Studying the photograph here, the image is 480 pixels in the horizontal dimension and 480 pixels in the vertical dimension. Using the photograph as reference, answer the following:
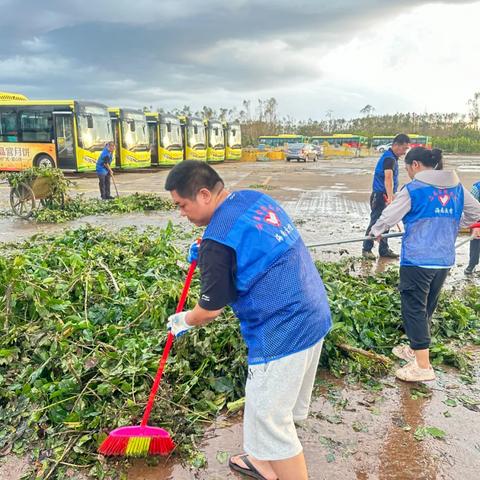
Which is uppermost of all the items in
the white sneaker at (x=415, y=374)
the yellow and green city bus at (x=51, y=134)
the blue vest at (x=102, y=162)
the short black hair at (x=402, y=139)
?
the yellow and green city bus at (x=51, y=134)

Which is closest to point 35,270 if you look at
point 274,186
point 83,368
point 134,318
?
point 134,318

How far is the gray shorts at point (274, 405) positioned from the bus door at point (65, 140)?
18.8m

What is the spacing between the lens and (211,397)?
3.30 metres

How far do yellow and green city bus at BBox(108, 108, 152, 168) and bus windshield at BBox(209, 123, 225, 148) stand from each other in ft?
30.0

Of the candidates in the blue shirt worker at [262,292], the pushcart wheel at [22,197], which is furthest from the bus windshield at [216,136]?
the blue shirt worker at [262,292]

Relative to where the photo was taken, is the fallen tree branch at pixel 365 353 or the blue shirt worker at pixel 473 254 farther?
the blue shirt worker at pixel 473 254

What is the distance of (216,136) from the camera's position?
33.3 meters

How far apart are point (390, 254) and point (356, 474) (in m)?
5.37

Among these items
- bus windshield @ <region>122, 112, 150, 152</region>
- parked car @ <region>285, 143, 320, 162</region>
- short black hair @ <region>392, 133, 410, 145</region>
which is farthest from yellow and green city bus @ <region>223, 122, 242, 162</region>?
short black hair @ <region>392, 133, 410, 145</region>

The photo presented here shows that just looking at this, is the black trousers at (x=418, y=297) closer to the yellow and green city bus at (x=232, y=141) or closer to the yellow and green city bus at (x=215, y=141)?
the yellow and green city bus at (x=215, y=141)

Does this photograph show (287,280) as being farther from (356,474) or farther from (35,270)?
(35,270)

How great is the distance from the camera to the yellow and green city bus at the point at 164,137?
1047 inches

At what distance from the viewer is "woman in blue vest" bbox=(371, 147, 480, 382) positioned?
3598mm

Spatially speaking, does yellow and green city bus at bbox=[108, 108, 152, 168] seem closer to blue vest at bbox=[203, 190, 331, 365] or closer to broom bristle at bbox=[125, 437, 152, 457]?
broom bristle at bbox=[125, 437, 152, 457]
